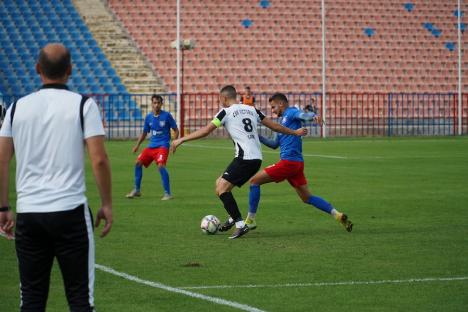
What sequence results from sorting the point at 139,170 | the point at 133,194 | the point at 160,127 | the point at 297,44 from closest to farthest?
the point at 133,194
the point at 139,170
the point at 160,127
the point at 297,44

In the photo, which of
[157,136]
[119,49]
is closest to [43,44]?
[119,49]

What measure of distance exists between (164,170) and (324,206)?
17.4ft

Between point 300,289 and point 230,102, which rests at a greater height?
point 230,102

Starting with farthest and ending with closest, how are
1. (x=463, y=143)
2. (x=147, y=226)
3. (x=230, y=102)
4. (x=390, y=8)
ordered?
(x=390, y=8) < (x=463, y=143) < (x=147, y=226) < (x=230, y=102)

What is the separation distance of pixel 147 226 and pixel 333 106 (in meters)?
32.0

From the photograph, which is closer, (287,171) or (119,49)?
(287,171)

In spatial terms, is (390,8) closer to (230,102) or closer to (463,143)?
(463,143)

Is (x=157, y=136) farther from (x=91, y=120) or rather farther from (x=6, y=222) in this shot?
(x=91, y=120)

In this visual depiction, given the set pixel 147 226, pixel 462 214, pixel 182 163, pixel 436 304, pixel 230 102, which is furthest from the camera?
pixel 182 163

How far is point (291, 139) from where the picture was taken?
13469mm

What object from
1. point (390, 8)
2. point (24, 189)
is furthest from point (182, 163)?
point (390, 8)

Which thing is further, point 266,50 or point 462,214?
point 266,50

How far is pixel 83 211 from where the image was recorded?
18.4 feet

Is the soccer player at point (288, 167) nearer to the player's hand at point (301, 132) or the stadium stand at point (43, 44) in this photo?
the player's hand at point (301, 132)
